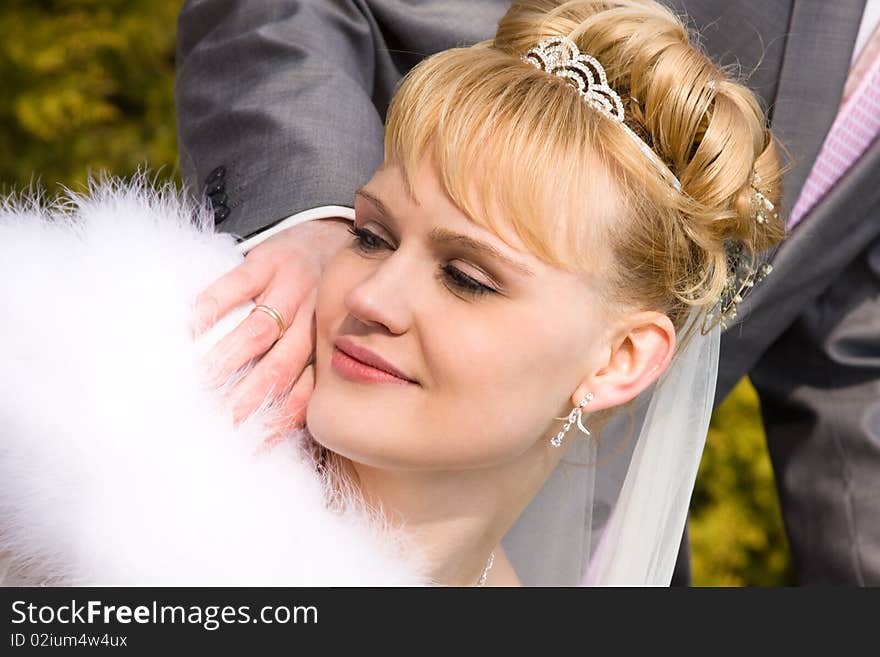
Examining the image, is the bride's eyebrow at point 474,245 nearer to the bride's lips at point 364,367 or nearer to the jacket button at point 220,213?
the bride's lips at point 364,367

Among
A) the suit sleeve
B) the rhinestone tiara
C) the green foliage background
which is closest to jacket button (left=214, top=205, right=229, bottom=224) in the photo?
the suit sleeve

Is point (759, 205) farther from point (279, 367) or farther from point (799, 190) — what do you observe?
point (279, 367)

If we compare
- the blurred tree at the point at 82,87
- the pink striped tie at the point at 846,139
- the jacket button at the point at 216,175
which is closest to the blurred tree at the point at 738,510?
the pink striped tie at the point at 846,139

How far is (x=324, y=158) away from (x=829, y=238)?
3.72 ft

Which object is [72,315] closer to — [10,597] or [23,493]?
[23,493]

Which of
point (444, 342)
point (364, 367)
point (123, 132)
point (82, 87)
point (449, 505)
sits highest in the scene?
point (444, 342)

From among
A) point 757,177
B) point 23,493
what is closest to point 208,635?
point 23,493

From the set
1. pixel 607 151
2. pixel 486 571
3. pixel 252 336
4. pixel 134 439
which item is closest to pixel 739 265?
pixel 607 151

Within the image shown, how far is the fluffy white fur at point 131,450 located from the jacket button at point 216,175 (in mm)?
418

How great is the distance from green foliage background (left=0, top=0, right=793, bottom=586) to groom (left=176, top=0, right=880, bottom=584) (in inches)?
50.8

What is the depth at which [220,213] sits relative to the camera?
84.0 inches

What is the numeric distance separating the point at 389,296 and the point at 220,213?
60 cm

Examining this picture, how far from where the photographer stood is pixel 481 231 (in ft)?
5.51

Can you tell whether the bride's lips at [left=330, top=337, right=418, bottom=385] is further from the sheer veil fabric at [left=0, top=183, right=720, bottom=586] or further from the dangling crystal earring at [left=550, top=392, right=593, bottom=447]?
the dangling crystal earring at [left=550, top=392, right=593, bottom=447]
